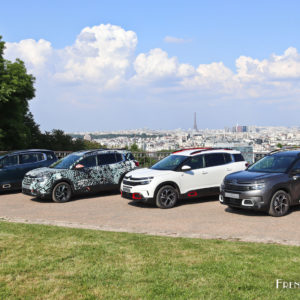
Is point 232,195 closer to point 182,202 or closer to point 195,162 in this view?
point 195,162

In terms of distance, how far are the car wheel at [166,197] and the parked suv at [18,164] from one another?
6374 mm

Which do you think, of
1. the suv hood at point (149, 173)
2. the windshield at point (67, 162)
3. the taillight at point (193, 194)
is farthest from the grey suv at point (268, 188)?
the windshield at point (67, 162)

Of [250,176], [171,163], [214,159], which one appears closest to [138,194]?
[171,163]

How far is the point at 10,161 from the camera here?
16062 mm

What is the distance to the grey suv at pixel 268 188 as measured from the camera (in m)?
10.5

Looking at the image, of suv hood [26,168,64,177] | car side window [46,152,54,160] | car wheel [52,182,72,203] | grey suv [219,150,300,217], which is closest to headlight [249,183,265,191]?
grey suv [219,150,300,217]

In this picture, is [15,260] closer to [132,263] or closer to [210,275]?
[132,263]

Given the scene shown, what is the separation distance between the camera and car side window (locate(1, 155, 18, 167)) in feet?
52.2

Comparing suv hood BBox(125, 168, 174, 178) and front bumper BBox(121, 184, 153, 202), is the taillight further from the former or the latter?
front bumper BBox(121, 184, 153, 202)

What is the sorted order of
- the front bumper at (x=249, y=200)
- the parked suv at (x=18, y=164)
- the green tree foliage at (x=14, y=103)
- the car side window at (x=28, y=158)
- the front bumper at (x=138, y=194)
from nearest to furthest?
the front bumper at (x=249, y=200) < the front bumper at (x=138, y=194) < the parked suv at (x=18, y=164) < the car side window at (x=28, y=158) < the green tree foliage at (x=14, y=103)

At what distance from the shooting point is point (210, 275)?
5.52 m

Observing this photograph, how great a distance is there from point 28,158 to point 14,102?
24.8 metres

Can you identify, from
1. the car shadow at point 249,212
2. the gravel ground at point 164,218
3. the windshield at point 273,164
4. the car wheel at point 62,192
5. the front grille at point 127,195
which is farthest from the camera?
the car wheel at point 62,192

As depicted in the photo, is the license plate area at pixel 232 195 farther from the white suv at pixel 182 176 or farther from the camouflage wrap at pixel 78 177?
the camouflage wrap at pixel 78 177
